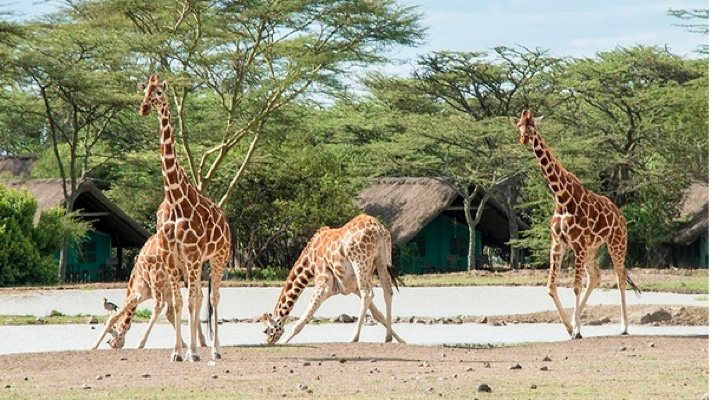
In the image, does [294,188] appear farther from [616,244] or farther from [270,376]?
[270,376]

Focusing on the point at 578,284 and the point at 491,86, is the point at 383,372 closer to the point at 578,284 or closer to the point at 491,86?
the point at 578,284

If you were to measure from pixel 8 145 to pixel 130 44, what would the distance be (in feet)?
92.0

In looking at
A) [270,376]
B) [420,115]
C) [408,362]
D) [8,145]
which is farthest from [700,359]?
[8,145]

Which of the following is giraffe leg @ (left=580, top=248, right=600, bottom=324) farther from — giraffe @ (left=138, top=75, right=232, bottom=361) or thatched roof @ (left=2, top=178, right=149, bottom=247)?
thatched roof @ (left=2, top=178, right=149, bottom=247)

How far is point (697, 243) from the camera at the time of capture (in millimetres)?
48906

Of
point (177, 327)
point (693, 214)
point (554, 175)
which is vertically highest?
point (693, 214)

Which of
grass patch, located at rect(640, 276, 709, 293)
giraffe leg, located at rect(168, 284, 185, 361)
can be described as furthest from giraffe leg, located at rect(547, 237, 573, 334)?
grass patch, located at rect(640, 276, 709, 293)

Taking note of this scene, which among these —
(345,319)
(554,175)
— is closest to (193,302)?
(554,175)

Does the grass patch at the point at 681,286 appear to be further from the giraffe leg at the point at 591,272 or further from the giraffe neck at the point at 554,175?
the giraffe neck at the point at 554,175

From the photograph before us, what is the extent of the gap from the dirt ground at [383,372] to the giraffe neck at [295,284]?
1.07 meters

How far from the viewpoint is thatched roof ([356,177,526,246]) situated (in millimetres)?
47250

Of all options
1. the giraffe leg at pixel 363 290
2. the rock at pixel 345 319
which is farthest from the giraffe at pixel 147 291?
the rock at pixel 345 319

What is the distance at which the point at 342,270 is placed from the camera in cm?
1847

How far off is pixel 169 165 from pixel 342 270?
10.4 ft
